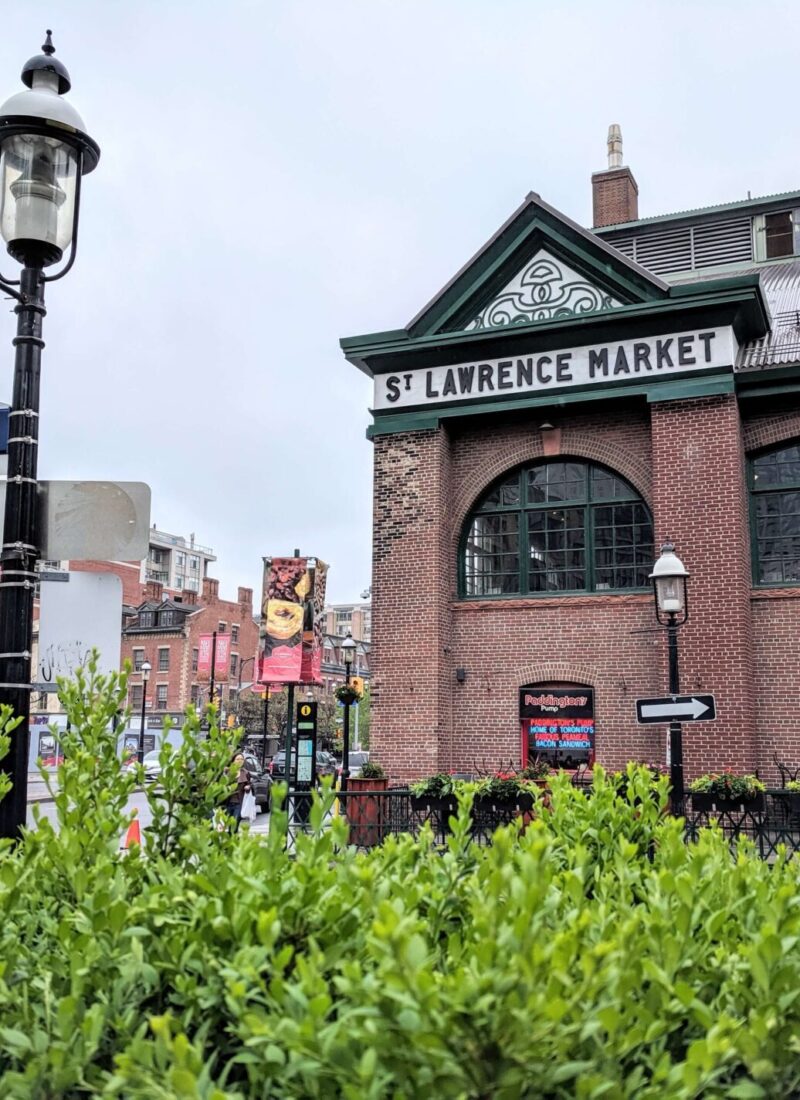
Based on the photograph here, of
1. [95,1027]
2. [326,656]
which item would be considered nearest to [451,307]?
[95,1027]

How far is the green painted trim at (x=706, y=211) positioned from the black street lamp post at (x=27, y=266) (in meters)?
17.7

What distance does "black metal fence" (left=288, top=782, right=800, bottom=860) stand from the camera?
41.2ft

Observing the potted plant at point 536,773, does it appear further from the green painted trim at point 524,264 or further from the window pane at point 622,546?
Result: the green painted trim at point 524,264

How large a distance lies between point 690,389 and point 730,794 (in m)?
6.28

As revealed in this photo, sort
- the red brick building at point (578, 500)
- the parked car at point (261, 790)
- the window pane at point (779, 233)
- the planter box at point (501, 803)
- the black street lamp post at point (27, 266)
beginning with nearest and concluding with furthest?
the black street lamp post at point (27, 266), the planter box at point (501, 803), the red brick building at point (578, 500), the window pane at point (779, 233), the parked car at point (261, 790)

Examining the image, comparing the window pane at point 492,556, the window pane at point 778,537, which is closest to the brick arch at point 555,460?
the window pane at point 492,556

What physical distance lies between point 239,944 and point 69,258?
161 inches

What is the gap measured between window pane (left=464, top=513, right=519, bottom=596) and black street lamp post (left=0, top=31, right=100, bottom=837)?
40.4 ft

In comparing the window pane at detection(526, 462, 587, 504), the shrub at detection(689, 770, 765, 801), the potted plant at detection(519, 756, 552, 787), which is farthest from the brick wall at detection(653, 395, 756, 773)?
the potted plant at detection(519, 756, 552, 787)

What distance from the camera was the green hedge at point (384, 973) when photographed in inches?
83.4

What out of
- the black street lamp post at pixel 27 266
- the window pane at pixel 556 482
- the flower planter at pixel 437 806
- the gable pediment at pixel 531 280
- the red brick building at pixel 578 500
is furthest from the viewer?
the window pane at pixel 556 482

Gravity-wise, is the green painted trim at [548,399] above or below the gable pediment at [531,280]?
below

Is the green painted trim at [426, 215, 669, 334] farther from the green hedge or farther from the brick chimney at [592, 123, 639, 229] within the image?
the green hedge

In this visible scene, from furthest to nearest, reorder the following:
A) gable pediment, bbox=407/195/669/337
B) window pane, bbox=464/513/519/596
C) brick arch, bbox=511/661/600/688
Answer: window pane, bbox=464/513/519/596
gable pediment, bbox=407/195/669/337
brick arch, bbox=511/661/600/688
